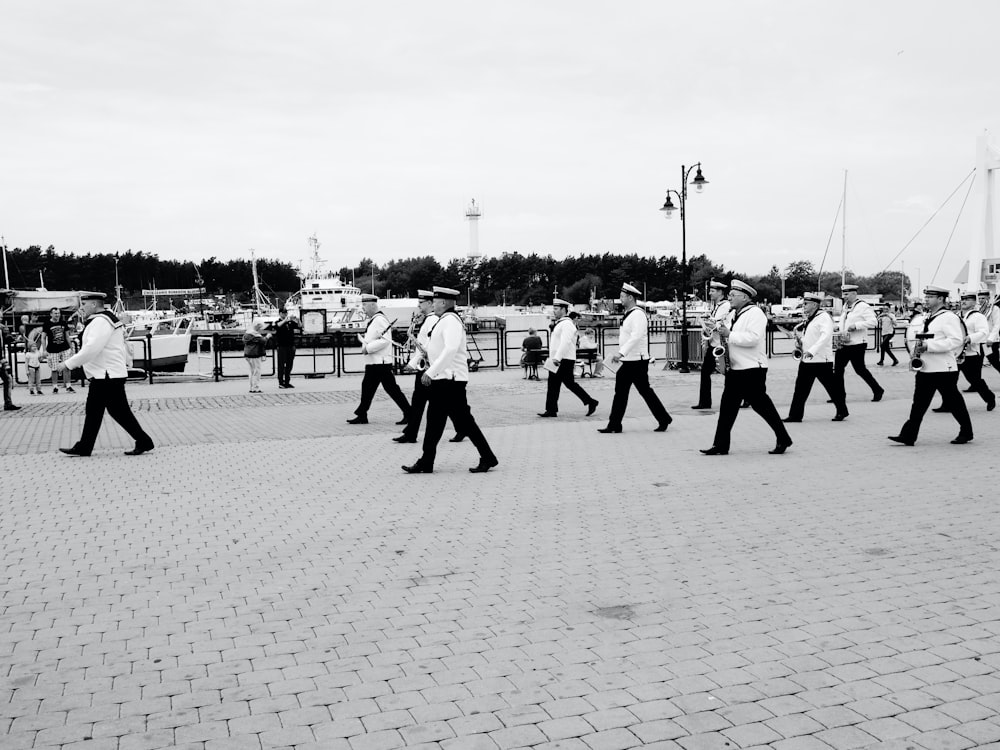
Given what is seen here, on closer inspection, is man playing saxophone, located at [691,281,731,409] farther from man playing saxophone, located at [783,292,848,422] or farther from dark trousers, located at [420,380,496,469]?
dark trousers, located at [420,380,496,469]

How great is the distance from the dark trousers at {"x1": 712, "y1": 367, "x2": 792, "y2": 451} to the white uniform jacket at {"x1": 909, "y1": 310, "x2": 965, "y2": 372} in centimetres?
185

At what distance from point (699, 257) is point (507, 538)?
402 feet

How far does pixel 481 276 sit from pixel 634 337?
4426 inches

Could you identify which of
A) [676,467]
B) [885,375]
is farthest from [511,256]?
[676,467]

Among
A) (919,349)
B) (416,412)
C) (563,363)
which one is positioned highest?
(919,349)

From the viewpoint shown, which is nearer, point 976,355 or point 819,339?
point 819,339

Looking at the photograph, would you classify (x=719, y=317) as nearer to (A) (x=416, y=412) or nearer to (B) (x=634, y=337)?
(B) (x=634, y=337)

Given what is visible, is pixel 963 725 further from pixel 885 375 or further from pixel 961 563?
pixel 885 375

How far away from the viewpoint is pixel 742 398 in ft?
34.1

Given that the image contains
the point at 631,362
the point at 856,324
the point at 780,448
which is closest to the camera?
the point at 780,448

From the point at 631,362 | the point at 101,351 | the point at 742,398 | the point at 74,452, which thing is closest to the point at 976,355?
the point at 631,362

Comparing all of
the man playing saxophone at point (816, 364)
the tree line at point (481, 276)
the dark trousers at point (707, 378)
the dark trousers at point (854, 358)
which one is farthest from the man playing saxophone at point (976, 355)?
the tree line at point (481, 276)

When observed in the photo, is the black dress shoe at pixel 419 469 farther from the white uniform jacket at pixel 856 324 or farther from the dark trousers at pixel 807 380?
the white uniform jacket at pixel 856 324

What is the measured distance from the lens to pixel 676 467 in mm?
9781
